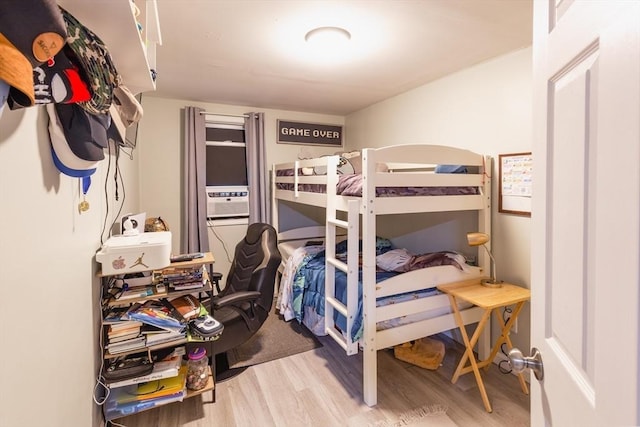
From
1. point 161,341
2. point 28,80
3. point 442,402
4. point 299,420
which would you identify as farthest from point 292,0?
point 442,402

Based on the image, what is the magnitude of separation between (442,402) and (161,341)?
5.78 ft

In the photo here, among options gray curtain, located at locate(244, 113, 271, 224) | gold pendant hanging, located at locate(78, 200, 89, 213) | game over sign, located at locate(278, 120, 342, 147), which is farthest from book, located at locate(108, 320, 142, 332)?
game over sign, located at locate(278, 120, 342, 147)

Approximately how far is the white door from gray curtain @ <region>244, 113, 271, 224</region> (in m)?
3.26

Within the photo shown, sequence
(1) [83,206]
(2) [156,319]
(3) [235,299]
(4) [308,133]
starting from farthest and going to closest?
(4) [308,133] < (3) [235,299] < (2) [156,319] < (1) [83,206]

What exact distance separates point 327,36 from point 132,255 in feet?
5.60

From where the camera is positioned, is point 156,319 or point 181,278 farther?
point 181,278

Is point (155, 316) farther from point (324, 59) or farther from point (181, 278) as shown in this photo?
point (324, 59)

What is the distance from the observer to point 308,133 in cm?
424

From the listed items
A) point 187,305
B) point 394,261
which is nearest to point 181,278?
point 187,305

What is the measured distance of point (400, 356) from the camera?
251 centimetres

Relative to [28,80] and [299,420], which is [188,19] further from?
[299,420]

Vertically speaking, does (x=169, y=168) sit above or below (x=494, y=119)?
below

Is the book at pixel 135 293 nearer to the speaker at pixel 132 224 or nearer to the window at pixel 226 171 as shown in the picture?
the speaker at pixel 132 224

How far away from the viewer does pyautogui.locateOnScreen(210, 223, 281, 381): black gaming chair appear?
7.38ft
